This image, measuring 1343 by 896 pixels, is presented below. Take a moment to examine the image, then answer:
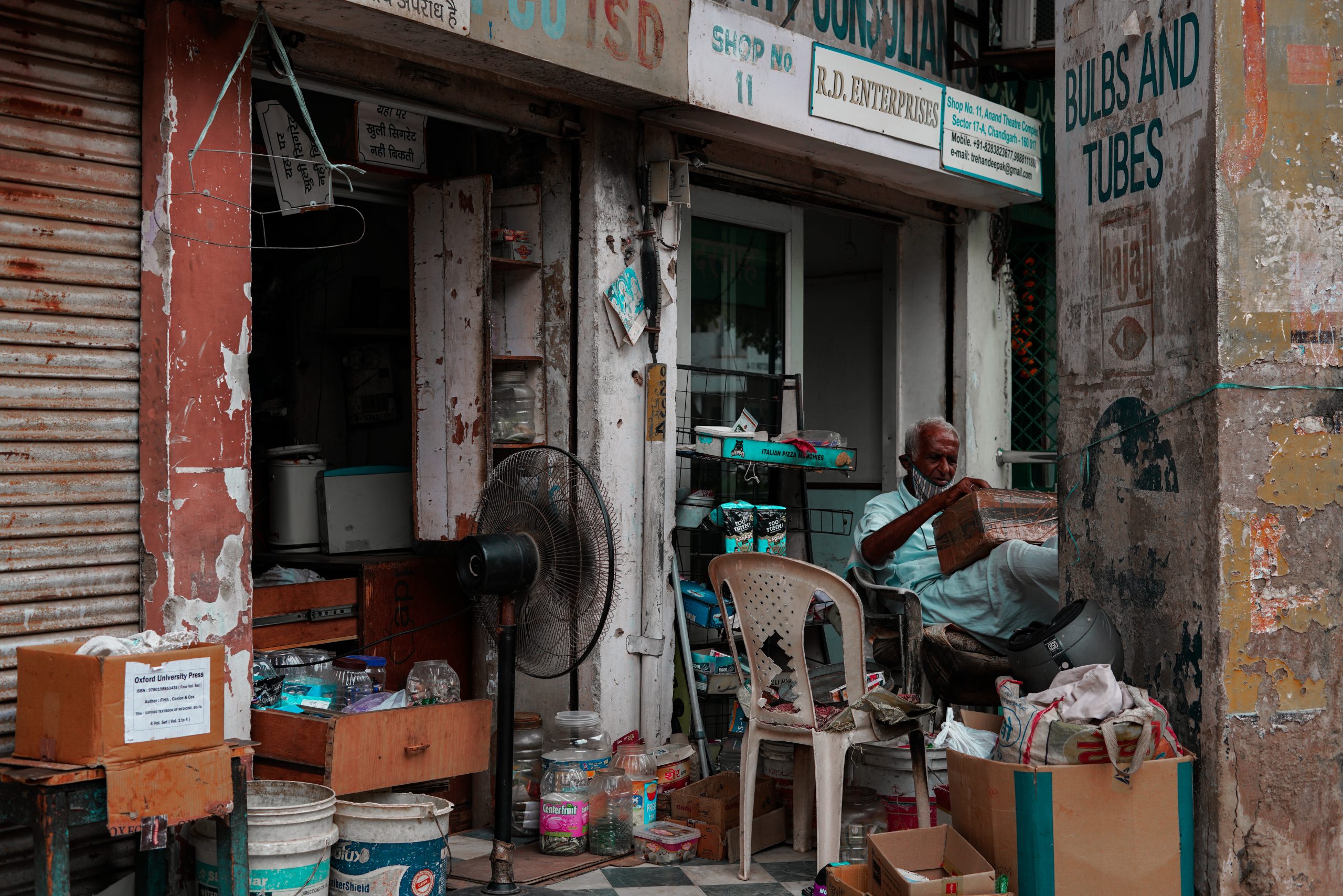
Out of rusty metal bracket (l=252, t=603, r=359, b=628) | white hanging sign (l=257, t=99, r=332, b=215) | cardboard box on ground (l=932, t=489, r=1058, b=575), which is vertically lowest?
rusty metal bracket (l=252, t=603, r=359, b=628)

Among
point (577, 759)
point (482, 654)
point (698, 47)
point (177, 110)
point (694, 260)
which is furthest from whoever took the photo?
point (694, 260)

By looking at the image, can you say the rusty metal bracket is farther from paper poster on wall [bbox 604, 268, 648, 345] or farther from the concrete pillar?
the concrete pillar

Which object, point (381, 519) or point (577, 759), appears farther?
point (381, 519)

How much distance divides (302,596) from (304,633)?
15 centimetres

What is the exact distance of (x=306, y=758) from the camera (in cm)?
386

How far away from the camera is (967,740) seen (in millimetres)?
4102

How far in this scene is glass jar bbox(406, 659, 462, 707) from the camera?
4371 mm

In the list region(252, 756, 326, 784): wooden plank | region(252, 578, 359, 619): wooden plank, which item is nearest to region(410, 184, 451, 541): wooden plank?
region(252, 578, 359, 619): wooden plank

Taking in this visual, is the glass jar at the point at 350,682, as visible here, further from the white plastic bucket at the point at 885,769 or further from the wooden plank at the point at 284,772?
the white plastic bucket at the point at 885,769

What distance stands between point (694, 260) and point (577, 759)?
9.11 ft

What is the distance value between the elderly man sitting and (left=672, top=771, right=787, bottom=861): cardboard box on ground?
4.12ft

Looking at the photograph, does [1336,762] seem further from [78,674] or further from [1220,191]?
[78,674]

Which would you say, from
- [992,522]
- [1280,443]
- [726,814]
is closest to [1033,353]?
[992,522]

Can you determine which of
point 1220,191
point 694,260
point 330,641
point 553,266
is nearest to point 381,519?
point 330,641
